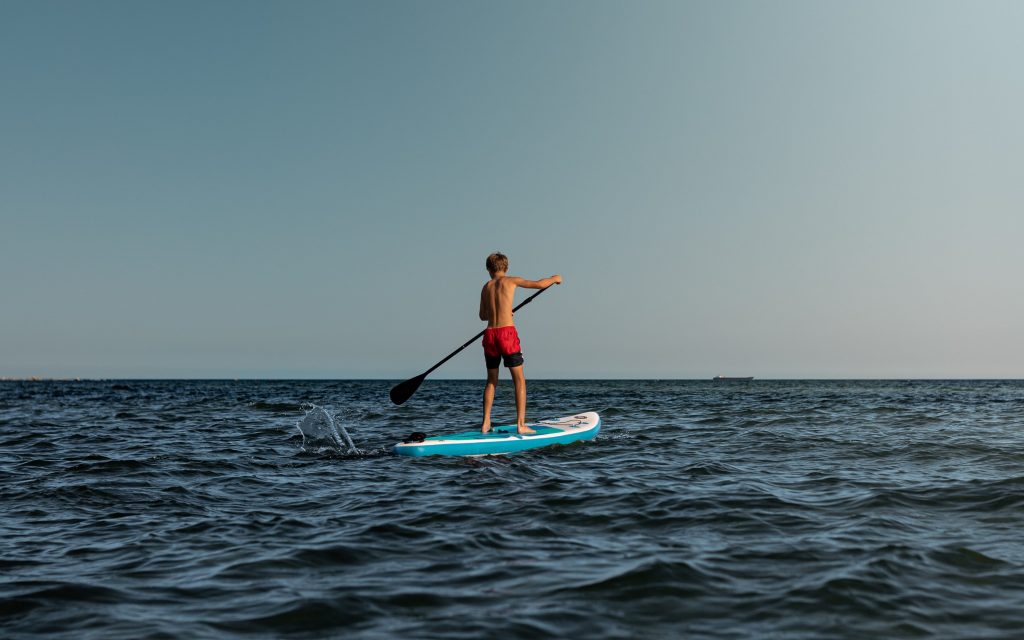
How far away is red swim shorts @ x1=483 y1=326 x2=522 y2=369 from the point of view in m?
10.1

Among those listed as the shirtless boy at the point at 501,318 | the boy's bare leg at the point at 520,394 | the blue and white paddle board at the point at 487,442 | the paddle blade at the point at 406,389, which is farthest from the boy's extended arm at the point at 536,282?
the paddle blade at the point at 406,389

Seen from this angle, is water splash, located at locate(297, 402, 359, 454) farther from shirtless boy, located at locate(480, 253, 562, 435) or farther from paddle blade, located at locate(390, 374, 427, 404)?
shirtless boy, located at locate(480, 253, 562, 435)

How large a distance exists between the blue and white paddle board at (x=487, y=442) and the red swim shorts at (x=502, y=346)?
1.06 metres

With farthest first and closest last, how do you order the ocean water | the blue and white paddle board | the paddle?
the paddle < the blue and white paddle board < the ocean water

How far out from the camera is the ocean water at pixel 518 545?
12.0 feet

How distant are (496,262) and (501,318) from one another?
79 cm

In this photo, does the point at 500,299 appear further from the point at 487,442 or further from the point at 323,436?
the point at 323,436

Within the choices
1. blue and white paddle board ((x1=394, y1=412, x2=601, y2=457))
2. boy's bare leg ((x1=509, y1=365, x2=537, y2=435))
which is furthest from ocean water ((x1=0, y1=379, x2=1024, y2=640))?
boy's bare leg ((x1=509, y1=365, x2=537, y2=435))

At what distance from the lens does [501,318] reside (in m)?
10.2

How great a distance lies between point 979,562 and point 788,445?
728cm

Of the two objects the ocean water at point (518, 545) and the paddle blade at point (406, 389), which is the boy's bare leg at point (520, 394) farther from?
the paddle blade at point (406, 389)

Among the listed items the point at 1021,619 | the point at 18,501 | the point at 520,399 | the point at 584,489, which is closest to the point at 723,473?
the point at 584,489

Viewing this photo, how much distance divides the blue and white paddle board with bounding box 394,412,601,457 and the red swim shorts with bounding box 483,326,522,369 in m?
1.06

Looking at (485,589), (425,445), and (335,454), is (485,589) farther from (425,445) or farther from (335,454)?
A: (335,454)
